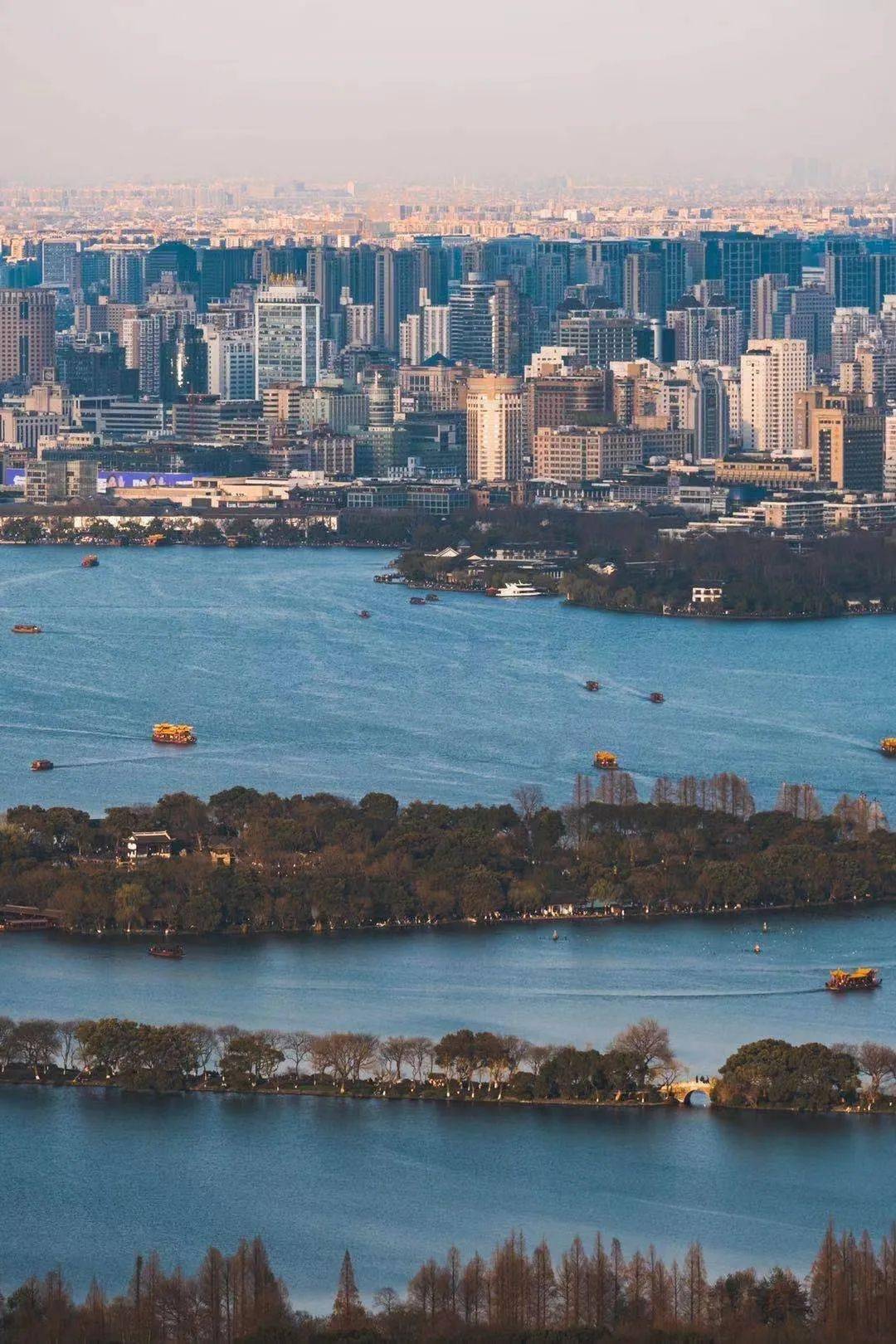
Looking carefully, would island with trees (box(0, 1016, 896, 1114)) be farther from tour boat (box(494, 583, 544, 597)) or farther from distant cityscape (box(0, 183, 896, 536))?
distant cityscape (box(0, 183, 896, 536))

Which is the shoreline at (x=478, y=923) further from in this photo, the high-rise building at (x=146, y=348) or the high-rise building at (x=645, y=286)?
the high-rise building at (x=645, y=286)

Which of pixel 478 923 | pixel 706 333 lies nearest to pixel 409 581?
pixel 478 923

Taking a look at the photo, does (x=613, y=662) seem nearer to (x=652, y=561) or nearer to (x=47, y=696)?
(x=47, y=696)

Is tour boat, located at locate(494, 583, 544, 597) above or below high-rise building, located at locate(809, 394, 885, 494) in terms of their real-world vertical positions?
below

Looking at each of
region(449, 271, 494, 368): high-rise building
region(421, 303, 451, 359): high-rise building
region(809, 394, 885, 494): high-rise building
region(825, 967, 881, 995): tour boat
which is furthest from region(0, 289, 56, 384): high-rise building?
region(825, 967, 881, 995): tour boat

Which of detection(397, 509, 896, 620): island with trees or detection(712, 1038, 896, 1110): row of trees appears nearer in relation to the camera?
detection(712, 1038, 896, 1110): row of trees

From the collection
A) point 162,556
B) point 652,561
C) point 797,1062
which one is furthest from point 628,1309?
point 162,556

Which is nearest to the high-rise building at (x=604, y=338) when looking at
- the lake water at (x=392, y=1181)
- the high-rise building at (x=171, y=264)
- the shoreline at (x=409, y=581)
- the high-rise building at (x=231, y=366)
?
the high-rise building at (x=231, y=366)
